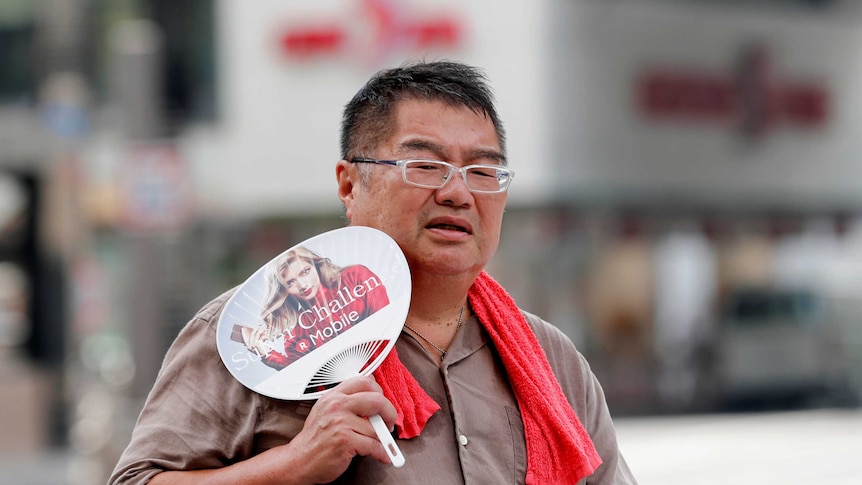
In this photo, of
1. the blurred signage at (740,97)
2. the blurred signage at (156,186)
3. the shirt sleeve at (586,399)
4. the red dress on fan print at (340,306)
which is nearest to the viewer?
the red dress on fan print at (340,306)

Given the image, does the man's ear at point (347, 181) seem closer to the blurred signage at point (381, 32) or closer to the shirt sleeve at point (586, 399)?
the shirt sleeve at point (586, 399)

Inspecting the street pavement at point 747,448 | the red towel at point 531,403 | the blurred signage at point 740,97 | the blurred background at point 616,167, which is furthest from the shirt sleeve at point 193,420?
the blurred signage at point 740,97

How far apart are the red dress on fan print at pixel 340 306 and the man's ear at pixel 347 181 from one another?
0.19 meters

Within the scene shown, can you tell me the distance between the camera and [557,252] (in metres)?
17.6

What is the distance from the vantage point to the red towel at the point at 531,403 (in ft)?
7.16

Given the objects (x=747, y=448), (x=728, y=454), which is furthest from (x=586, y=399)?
(x=747, y=448)

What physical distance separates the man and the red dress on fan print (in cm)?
9

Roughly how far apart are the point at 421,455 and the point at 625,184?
16.1 metres

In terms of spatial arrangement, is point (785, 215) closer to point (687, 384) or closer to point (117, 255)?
point (687, 384)

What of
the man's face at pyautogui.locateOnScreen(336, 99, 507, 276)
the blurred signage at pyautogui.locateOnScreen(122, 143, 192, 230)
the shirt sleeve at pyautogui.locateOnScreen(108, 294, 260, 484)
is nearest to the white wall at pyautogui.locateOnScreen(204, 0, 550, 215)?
the blurred signage at pyautogui.locateOnScreen(122, 143, 192, 230)

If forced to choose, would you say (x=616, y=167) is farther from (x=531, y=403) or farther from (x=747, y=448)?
(x=531, y=403)

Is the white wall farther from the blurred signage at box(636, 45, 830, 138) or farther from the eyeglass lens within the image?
the eyeglass lens

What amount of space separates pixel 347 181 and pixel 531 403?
52cm

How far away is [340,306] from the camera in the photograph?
7.16 ft
